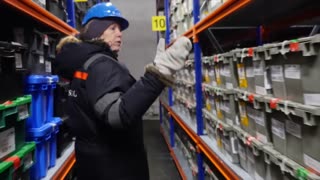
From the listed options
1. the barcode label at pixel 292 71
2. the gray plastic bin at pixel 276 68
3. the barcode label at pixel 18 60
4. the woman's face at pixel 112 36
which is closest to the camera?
the barcode label at pixel 292 71

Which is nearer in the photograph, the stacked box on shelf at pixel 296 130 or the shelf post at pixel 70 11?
the stacked box on shelf at pixel 296 130

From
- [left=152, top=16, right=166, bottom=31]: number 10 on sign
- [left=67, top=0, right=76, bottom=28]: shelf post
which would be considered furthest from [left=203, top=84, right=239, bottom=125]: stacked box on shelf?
[left=152, top=16, right=166, bottom=31]: number 10 on sign

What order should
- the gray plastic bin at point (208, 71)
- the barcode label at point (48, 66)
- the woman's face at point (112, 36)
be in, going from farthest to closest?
the gray plastic bin at point (208, 71) → the barcode label at point (48, 66) → the woman's face at point (112, 36)

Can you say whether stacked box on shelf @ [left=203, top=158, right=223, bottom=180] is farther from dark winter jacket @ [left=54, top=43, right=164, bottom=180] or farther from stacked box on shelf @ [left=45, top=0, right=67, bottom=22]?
stacked box on shelf @ [left=45, top=0, right=67, bottom=22]

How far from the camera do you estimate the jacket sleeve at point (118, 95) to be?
1.38 metres

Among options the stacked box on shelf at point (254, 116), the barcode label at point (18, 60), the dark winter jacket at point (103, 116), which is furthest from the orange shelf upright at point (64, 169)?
the stacked box on shelf at point (254, 116)

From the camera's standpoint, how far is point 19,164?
1542 millimetres

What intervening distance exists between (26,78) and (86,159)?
0.55 m

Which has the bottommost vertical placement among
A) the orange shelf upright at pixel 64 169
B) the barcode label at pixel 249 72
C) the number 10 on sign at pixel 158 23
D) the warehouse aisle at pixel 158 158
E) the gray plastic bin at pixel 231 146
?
the warehouse aisle at pixel 158 158

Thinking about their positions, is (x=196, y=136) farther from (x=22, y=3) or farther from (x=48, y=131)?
(x=22, y=3)

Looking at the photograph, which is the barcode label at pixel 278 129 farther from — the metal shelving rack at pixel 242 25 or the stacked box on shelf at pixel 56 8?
the stacked box on shelf at pixel 56 8

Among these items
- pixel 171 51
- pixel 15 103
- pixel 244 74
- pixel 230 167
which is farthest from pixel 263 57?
pixel 15 103

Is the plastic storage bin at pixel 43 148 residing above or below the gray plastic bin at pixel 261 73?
below

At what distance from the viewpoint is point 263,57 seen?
4.72ft
